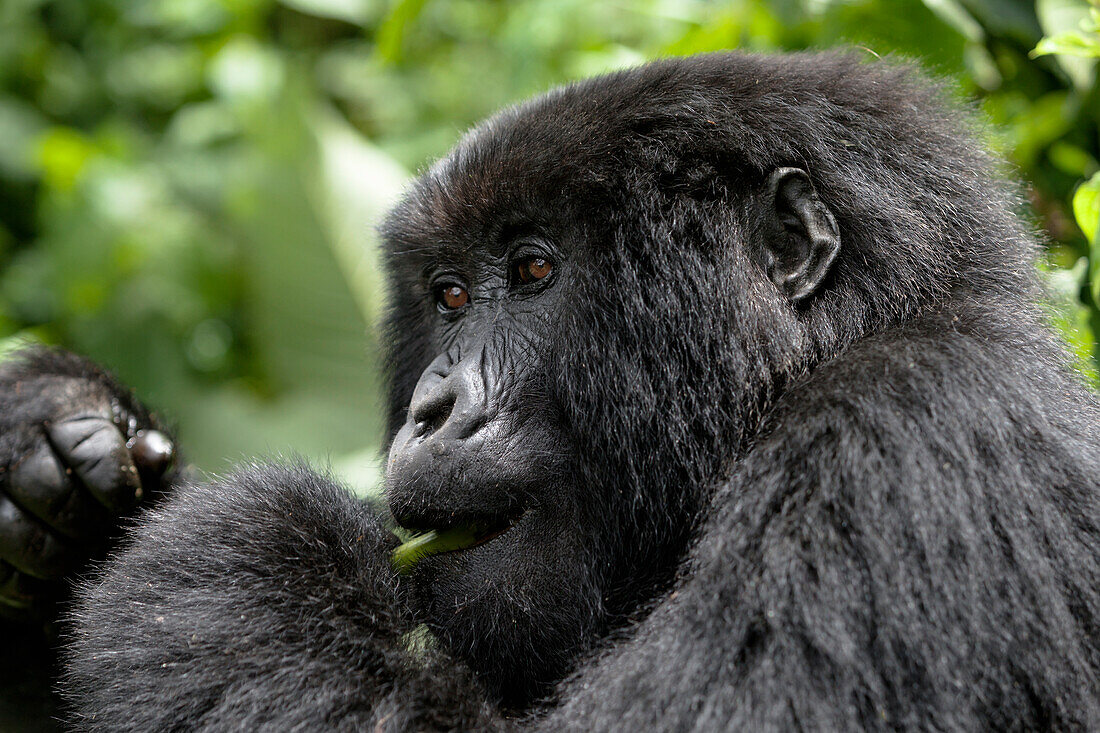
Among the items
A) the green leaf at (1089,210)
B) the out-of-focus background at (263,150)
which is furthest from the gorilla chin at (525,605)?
the out-of-focus background at (263,150)

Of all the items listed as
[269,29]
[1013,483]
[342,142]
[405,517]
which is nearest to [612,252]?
[405,517]

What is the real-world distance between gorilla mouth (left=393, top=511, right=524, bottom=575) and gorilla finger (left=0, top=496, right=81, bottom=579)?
86 cm

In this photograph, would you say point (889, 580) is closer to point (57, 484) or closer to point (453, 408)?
point (453, 408)

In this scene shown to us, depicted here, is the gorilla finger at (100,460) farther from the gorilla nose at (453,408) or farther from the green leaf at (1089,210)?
the green leaf at (1089,210)

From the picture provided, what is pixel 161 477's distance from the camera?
2566 mm

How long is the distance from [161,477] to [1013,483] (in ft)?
6.45

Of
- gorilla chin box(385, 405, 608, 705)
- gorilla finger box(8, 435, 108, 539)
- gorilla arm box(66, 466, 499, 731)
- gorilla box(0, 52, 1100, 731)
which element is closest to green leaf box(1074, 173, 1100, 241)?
gorilla box(0, 52, 1100, 731)

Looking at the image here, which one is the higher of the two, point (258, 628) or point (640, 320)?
point (640, 320)

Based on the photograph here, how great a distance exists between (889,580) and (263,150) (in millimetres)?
6127

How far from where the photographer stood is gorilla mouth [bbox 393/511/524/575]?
6.91 feet

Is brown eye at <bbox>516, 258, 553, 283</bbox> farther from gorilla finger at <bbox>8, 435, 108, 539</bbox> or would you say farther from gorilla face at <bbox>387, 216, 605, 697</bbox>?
gorilla finger at <bbox>8, 435, 108, 539</bbox>

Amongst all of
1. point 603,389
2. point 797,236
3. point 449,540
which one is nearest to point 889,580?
point 603,389

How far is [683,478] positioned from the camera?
2016 mm

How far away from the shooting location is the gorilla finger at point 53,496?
236 cm
